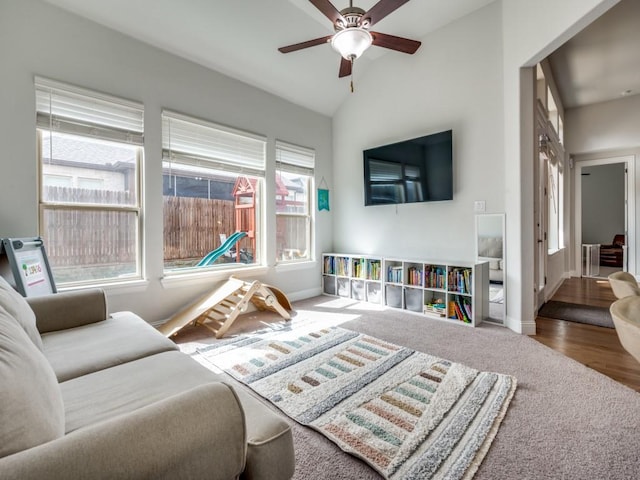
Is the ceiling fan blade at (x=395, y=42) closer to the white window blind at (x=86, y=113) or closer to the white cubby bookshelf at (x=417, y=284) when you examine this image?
the white cubby bookshelf at (x=417, y=284)

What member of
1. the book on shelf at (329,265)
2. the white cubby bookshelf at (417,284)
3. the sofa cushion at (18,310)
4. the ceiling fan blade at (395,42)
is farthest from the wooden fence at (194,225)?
the ceiling fan blade at (395,42)

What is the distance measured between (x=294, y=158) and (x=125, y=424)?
13.2 feet

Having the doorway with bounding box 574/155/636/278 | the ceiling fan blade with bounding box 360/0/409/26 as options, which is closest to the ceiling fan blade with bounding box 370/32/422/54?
the ceiling fan blade with bounding box 360/0/409/26

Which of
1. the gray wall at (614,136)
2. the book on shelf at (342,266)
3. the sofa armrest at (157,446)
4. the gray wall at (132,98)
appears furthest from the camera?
the gray wall at (614,136)

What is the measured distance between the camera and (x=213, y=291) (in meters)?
3.39

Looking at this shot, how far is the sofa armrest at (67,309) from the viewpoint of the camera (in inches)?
71.6

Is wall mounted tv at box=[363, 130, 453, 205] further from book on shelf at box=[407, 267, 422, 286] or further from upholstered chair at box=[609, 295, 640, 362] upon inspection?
upholstered chair at box=[609, 295, 640, 362]

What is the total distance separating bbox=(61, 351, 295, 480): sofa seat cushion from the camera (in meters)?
0.90

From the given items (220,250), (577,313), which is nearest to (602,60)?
(577,313)

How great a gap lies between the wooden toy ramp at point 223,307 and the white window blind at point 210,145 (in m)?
1.38

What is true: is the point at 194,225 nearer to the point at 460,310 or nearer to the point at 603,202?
the point at 460,310

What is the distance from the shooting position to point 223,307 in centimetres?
348

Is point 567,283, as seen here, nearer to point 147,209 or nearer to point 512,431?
point 512,431

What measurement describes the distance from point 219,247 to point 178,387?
2.69 meters
